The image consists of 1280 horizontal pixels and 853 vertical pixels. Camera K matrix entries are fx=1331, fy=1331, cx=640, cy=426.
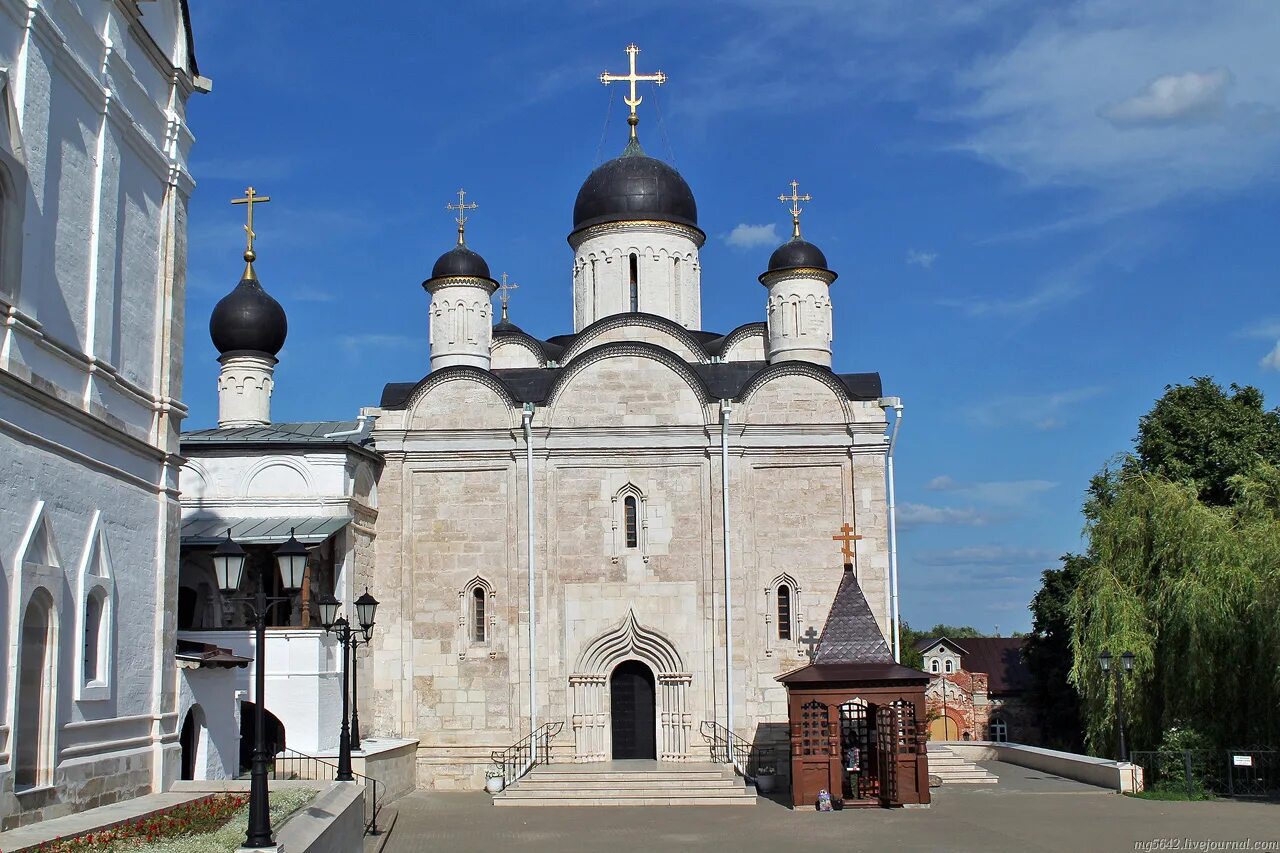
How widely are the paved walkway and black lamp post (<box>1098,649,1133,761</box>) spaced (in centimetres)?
1281

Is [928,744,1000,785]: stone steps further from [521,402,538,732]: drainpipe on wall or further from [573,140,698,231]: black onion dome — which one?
[573,140,698,231]: black onion dome

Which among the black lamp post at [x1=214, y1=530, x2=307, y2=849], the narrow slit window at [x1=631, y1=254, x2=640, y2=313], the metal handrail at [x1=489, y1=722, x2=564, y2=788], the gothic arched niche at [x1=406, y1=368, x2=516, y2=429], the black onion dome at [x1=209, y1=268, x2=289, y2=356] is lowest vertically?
the metal handrail at [x1=489, y1=722, x2=564, y2=788]

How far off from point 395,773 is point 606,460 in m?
6.14

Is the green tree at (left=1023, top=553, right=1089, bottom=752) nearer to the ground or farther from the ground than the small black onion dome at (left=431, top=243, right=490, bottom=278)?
nearer to the ground

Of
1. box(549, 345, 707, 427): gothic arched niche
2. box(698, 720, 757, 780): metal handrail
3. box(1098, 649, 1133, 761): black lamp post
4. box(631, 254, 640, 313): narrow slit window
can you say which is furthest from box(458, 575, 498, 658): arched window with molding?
box(1098, 649, 1133, 761): black lamp post

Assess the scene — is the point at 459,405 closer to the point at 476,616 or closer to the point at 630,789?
the point at 476,616

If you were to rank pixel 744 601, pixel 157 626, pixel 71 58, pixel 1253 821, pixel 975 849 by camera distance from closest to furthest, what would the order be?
1. pixel 71 58
2. pixel 157 626
3. pixel 975 849
4. pixel 1253 821
5. pixel 744 601

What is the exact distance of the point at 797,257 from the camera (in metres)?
24.6

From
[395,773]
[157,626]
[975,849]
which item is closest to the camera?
[157,626]

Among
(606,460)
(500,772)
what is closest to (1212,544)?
(606,460)

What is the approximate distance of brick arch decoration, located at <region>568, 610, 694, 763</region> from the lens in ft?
71.4

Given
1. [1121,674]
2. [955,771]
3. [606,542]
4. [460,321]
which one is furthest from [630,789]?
[460,321]

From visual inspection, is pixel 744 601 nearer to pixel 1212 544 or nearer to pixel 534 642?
pixel 534 642

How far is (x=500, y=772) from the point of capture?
69.1 ft
